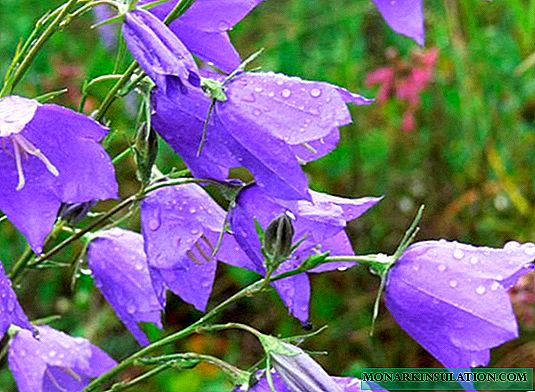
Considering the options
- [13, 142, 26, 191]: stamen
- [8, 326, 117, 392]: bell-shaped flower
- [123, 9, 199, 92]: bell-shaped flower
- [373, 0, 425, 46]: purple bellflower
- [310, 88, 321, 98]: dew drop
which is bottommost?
[8, 326, 117, 392]: bell-shaped flower

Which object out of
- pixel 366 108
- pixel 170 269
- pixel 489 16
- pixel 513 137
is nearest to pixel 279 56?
pixel 366 108

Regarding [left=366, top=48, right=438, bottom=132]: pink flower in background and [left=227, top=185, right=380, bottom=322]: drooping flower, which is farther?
[left=366, top=48, right=438, bottom=132]: pink flower in background

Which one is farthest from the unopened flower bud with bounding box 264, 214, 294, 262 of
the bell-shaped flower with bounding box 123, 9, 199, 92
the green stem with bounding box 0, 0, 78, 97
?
the green stem with bounding box 0, 0, 78, 97

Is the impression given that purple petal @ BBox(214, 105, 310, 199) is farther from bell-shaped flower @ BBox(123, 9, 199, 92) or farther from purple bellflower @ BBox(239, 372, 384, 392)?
purple bellflower @ BBox(239, 372, 384, 392)

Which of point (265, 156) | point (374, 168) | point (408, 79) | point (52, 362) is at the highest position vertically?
point (265, 156)

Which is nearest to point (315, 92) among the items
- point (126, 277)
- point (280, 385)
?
point (280, 385)

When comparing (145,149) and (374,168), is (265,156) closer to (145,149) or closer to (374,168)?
(145,149)

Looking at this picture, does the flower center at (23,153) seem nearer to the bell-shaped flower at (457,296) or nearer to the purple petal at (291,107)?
the purple petal at (291,107)
